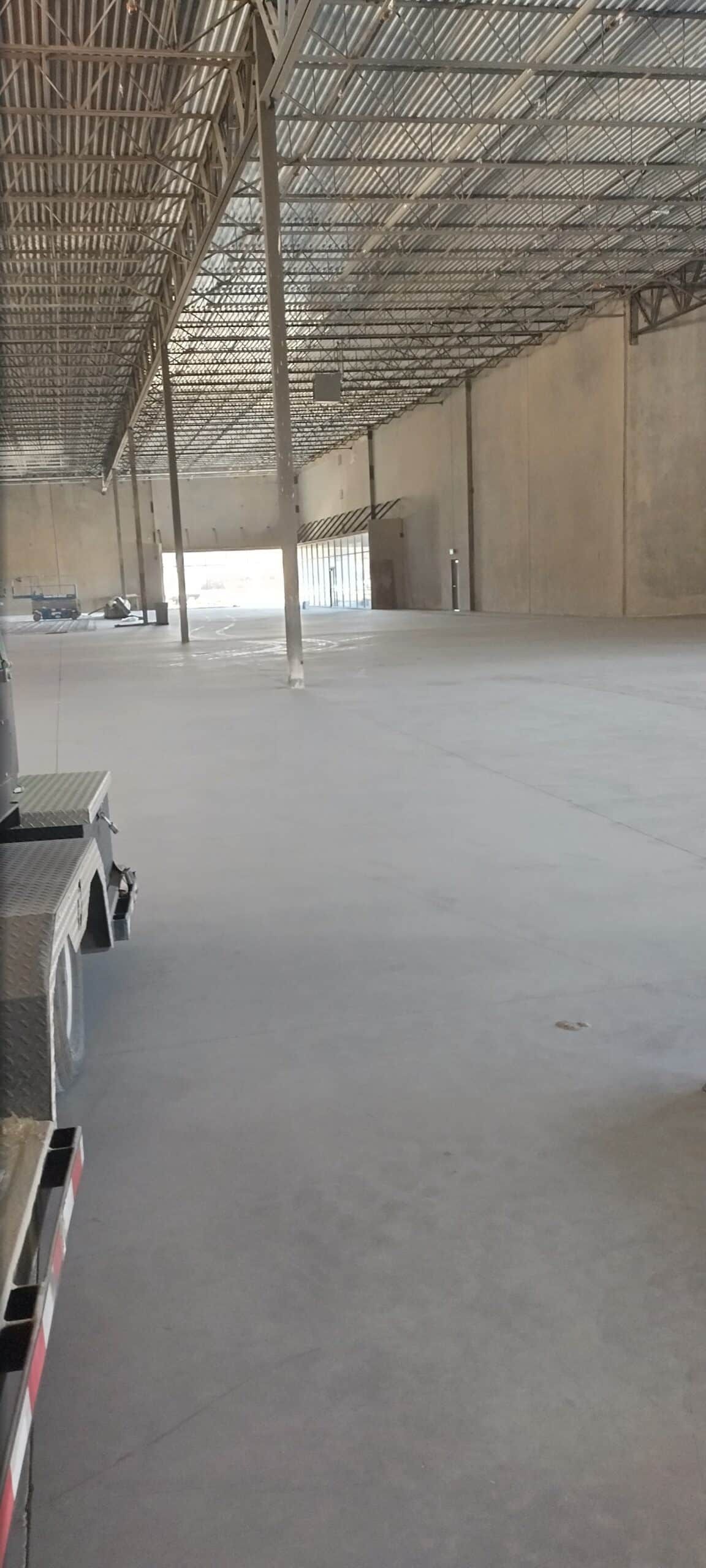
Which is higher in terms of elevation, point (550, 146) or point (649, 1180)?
point (550, 146)

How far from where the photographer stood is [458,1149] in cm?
268

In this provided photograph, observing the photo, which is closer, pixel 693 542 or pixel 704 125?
pixel 704 125

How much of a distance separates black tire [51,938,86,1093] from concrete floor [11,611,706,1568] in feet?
0.29

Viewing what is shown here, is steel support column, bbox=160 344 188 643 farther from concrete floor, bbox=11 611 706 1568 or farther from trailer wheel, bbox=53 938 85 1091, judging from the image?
trailer wheel, bbox=53 938 85 1091

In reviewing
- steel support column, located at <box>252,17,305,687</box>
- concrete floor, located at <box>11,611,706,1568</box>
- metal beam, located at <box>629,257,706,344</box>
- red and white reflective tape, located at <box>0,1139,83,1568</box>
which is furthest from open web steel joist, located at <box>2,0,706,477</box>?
red and white reflective tape, located at <box>0,1139,83,1568</box>

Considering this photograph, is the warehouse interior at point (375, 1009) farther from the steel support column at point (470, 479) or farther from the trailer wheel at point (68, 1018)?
the steel support column at point (470, 479)

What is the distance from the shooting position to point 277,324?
14461mm

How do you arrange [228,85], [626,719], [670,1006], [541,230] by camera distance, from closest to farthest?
[670,1006]
[626,719]
[228,85]
[541,230]

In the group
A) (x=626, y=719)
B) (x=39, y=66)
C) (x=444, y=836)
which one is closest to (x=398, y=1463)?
(x=444, y=836)

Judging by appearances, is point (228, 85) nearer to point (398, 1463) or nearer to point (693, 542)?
point (693, 542)

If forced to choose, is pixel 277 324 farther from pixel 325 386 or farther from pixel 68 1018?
pixel 68 1018

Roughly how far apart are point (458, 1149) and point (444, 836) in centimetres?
326

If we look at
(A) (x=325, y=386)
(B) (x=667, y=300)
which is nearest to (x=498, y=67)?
(A) (x=325, y=386)

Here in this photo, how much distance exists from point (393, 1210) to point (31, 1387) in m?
1.05
